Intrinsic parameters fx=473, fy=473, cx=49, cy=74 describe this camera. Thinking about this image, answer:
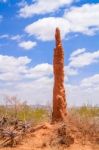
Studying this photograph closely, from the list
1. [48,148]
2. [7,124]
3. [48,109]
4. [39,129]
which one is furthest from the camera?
[48,109]

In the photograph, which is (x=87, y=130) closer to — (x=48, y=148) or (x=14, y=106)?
(x=48, y=148)

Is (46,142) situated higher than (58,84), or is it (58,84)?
(58,84)

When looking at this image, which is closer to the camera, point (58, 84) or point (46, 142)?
point (46, 142)

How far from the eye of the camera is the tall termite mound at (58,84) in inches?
771

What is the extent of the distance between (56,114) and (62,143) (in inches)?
49.0

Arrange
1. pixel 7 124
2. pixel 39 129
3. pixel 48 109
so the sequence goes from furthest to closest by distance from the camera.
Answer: pixel 48 109 < pixel 7 124 < pixel 39 129

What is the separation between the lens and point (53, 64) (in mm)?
20094

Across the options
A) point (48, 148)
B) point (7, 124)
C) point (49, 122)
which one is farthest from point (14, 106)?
point (48, 148)

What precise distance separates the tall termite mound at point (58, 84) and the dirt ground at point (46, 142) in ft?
1.90

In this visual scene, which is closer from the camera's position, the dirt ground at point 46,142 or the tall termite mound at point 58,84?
the dirt ground at point 46,142

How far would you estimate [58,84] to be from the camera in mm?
19766

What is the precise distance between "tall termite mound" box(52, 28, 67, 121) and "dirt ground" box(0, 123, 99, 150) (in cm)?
58

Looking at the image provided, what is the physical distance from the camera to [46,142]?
1919 cm

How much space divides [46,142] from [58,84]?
246cm
